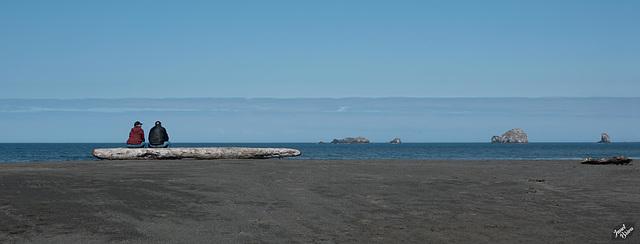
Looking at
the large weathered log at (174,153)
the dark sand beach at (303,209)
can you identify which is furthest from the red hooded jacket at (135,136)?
the dark sand beach at (303,209)

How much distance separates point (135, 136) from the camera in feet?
102

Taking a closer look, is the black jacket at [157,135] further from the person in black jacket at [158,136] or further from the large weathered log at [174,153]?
the large weathered log at [174,153]

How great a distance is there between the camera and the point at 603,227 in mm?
9297

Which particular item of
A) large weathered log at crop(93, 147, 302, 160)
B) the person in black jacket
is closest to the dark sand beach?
large weathered log at crop(93, 147, 302, 160)

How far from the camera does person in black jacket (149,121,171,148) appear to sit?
3106cm

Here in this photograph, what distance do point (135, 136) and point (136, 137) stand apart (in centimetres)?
8

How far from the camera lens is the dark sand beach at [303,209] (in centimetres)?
840

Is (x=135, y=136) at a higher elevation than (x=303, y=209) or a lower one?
higher

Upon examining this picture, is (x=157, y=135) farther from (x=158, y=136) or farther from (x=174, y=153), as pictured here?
(x=174, y=153)

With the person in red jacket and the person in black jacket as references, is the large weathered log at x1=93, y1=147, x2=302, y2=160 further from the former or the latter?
the person in black jacket

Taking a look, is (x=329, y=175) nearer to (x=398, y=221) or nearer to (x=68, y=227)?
(x=398, y=221)

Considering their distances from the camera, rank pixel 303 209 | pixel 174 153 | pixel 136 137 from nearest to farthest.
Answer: pixel 303 209
pixel 174 153
pixel 136 137

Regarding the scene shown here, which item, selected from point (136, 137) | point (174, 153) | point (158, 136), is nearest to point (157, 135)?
point (158, 136)

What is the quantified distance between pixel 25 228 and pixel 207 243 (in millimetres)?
2782
